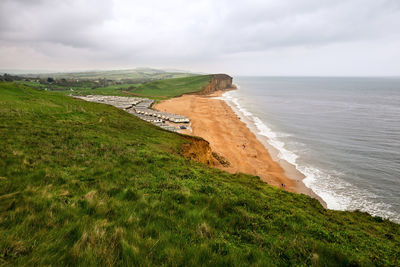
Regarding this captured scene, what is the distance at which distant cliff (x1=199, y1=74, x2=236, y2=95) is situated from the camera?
432 feet

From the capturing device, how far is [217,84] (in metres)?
151

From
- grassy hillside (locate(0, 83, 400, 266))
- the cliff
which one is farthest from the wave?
the cliff

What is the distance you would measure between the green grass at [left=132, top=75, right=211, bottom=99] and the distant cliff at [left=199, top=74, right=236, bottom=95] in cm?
325

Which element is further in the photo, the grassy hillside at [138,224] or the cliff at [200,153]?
the cliff at [200,153]

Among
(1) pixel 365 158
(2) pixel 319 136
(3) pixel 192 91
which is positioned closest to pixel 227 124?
(2) pixel 319 136

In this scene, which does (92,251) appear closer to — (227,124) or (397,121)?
(227,124)

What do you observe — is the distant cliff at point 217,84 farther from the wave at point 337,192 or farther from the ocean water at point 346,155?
Result: the wave at point 337,192

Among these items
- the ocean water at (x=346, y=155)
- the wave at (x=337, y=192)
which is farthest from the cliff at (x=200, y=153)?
the ocean water at (x=346, y=155)

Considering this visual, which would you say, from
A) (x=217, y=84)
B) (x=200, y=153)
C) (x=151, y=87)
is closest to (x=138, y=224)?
(x=200, y=153)

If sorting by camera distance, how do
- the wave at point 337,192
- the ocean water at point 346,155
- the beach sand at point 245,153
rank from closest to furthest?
the wave at point 337,192, the ocean water at point 346,155, the beach sand at point 245,153

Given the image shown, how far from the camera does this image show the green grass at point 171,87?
112431 mm

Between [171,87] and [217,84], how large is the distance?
1637 inches

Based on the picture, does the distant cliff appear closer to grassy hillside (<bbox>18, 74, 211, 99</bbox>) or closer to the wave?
grassy hillside (<bbox>18, 74, 211, 99</bbox>)

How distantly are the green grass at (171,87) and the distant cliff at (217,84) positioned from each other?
3.25 metres
